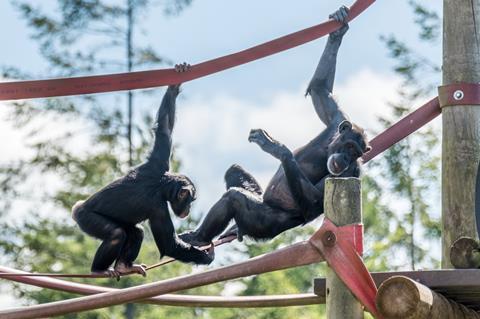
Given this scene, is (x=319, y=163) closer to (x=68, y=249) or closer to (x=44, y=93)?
(x=44, y=93)

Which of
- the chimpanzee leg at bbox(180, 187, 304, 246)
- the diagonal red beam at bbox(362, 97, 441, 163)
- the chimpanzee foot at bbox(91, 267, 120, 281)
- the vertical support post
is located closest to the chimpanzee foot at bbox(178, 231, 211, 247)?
the chimpanzee leg at bbox(180, 187, 304, 246)

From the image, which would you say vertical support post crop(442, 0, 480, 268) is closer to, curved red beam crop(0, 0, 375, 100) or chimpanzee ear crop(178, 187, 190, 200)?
curved red beam crop(0, 0, 375, 100)

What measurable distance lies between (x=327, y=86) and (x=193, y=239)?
1.56 m

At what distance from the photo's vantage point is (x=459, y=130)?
23.0 feet

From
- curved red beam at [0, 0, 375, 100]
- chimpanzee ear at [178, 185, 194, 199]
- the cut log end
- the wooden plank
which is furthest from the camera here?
chimpanzee ear at [178, 185, 194, 199]

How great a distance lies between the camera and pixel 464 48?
703 centimetres

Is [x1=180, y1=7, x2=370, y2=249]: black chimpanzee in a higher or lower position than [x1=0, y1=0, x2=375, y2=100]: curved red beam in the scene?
lower

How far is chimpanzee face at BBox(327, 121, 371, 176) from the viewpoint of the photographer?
26.5ft

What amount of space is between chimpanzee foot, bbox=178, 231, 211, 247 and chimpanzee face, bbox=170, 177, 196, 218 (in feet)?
0.65

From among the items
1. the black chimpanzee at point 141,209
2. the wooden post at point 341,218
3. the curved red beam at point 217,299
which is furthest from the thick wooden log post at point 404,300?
the black chimpanzee at point 141,209

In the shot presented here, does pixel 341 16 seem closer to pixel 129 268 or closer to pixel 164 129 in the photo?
pixel 164 129

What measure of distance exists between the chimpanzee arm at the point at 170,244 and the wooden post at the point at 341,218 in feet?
8.78

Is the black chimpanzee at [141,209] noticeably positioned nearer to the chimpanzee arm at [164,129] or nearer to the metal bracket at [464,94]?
the chimpanzee arm at [164,129]

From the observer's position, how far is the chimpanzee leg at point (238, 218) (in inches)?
328
